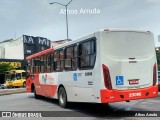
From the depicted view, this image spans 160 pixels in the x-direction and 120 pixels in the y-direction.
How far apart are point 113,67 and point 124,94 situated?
1.02 m

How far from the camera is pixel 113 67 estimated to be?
1034cm

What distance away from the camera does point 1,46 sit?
70.1 m

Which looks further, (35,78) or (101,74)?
(35,78)

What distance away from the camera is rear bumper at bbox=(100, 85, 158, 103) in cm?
1005

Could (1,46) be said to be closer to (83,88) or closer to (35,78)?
(35,78)

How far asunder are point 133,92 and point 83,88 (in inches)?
78.5

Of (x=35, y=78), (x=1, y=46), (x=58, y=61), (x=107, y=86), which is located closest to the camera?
(x=107, y=86)

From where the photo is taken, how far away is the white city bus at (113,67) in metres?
10.2

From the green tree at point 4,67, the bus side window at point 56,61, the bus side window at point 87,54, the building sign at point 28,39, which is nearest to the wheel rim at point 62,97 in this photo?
the bus side window at point 56,61

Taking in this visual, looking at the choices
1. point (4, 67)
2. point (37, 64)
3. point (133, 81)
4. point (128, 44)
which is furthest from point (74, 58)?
point (4, 67)

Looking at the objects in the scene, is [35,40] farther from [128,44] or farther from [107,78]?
[107,78]

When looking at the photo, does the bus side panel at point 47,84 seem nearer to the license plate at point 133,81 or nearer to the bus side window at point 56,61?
the bus side window at point 56,61

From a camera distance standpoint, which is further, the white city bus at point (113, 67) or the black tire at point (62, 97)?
the black tire at point (62, 97)

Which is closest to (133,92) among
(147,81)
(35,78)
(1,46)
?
(147,81)
